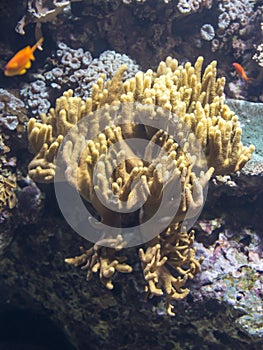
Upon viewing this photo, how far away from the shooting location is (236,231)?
3.09 meters

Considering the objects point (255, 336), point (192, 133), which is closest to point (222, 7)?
point (192, 133)

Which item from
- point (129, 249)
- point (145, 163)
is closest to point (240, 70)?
point (145, 163)

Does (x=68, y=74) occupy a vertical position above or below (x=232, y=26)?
below

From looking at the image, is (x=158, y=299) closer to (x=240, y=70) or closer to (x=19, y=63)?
(x=19, y=63)

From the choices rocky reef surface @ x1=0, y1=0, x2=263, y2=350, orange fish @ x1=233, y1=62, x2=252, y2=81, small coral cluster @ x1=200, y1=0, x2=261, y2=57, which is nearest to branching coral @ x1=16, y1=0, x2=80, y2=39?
rocky reef surface @ x1=0, y1=0, x2=263, y2=350

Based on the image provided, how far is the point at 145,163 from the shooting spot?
246cm

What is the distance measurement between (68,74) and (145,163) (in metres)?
1.62

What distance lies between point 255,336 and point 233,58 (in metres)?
2.99

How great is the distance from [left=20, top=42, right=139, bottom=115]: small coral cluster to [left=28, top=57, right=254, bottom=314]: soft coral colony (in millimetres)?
711

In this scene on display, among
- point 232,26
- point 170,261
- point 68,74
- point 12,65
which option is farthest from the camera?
point 232,26

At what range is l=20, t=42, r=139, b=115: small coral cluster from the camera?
3439 millimetres

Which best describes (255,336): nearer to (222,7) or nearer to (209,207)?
(209,207)

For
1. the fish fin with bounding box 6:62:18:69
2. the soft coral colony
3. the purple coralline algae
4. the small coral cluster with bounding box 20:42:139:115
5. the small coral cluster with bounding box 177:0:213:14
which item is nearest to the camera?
the soft coral colony

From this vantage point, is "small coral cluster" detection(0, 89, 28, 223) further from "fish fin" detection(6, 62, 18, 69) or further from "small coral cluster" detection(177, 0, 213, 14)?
"small coral cluster" detection(177, 0, 213, 14)
